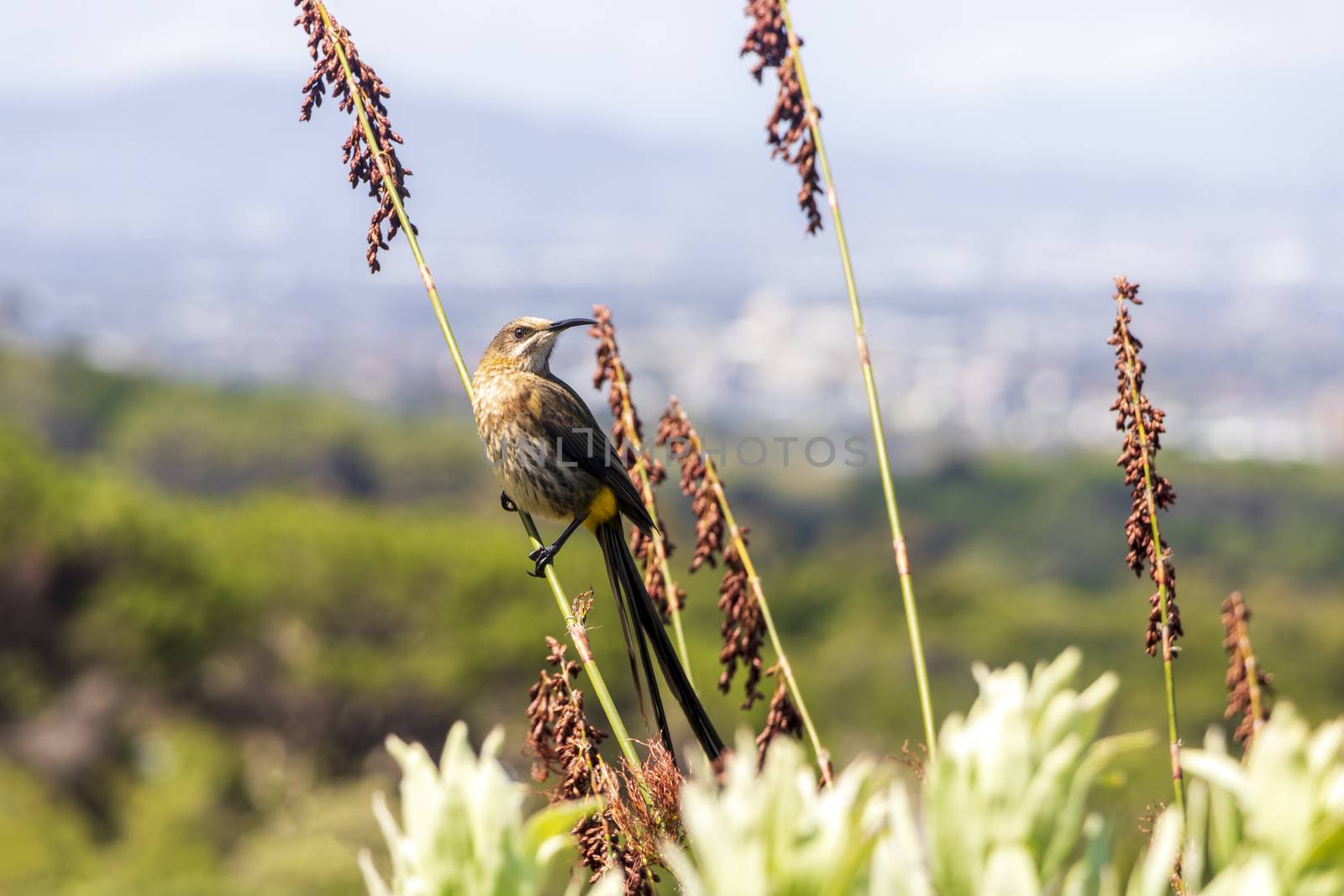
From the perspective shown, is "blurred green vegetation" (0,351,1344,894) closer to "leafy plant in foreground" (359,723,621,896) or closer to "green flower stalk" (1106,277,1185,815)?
"green flower stalk" (1106,277,1185,815)

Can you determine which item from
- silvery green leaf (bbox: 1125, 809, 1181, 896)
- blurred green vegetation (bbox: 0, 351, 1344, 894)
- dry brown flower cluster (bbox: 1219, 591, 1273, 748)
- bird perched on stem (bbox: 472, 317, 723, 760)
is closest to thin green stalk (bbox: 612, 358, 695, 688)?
bird perched on stem (bbox: 472, 317, 723, 760)

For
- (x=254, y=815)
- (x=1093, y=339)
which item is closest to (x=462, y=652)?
(x=254, y=815)

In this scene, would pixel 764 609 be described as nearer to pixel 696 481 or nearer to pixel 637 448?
pixel 696 481

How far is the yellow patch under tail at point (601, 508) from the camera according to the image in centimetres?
436

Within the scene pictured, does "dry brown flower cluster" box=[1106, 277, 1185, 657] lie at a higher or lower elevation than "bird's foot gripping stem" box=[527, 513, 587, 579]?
lower

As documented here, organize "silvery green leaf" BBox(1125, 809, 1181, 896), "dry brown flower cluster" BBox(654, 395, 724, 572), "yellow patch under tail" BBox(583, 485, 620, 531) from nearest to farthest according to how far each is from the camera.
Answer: "silvery green leaf" BBox(1125, 809, 1181, 896)
"dry brown flower cluster" BBox(654, 395, 724, 572)
"yellow patch under tail" BBox(583, 485, 620, 531)

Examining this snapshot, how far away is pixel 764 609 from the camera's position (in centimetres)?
265

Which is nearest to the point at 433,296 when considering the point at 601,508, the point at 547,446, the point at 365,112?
the point at 365,112

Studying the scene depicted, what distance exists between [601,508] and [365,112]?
196 cm

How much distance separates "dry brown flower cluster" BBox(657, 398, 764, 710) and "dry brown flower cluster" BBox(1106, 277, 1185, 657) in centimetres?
80

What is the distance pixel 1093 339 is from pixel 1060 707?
185m

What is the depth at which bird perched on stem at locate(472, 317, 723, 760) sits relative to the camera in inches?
163

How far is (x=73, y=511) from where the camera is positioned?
103 feet

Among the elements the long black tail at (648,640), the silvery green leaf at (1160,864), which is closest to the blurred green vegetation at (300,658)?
the long black tail at (648,640)
